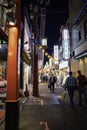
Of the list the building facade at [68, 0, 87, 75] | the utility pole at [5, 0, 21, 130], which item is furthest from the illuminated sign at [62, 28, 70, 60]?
the utility pole at [5, 0, 21, 130]

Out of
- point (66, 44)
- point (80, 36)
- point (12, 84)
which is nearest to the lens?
point (12, 84)

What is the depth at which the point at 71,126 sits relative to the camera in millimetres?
7598

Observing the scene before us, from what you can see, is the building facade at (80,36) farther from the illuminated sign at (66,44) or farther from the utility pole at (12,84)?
the utility pole at (12,84)

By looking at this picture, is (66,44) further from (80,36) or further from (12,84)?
(12,84)

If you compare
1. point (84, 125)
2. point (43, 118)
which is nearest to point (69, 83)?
point (43, 118)

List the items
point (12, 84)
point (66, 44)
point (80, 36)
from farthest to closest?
1. point (66, 44)
2. point (80, 36)
3. point (12, 84)

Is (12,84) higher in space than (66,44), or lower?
lower

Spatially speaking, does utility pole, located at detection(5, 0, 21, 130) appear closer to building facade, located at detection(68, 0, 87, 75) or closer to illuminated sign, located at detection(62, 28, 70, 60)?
building facade, located at detection(68, 0, 87, 75)

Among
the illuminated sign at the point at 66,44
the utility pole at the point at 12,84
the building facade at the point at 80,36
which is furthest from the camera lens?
the illuminated sign at the point at 66,44

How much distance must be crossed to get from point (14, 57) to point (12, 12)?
6.19ft

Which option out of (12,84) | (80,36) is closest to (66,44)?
(80,36)

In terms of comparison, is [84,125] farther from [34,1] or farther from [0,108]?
[34,1]

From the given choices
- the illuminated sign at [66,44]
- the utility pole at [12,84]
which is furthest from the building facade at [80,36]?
the utility pole at [12,84]

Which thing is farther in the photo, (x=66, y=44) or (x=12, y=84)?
(x=66, y=44)
